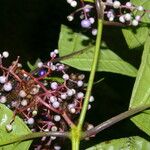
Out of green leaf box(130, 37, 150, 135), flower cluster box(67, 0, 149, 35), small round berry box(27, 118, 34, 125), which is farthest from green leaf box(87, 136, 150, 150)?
flower cluster box(67, 0, 149, 35)

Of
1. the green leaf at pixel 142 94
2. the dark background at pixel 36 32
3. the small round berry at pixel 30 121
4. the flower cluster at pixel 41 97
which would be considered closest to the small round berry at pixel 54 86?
the flower cluster at pixel 41 97

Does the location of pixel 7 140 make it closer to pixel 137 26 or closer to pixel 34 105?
pixel 34 105

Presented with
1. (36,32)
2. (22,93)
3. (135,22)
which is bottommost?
(36,32)

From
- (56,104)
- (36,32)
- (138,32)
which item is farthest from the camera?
(36,32)

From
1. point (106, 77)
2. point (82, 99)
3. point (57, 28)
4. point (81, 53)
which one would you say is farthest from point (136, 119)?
point (57, 28)

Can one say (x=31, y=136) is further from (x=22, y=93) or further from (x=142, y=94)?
(x=142, y=94)

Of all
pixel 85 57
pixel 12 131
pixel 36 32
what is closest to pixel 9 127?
pixel 12 131

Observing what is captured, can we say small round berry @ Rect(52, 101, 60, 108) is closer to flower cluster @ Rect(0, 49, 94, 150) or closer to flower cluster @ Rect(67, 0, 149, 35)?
flower cluster @ Rect(0, 49, 94, 150)
